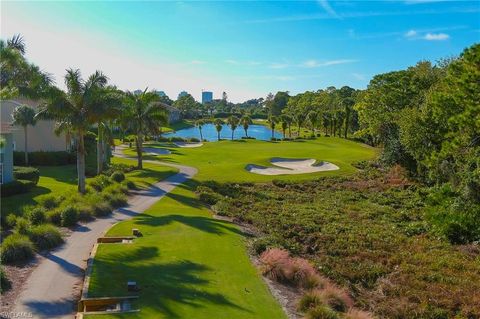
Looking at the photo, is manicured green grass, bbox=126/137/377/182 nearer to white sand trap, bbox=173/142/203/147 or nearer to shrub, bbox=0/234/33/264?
white sand trap, bbox=173/142/203/147

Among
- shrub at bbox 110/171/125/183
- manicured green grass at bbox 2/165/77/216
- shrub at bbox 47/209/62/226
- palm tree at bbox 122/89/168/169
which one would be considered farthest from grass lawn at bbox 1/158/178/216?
palm tree at bbox 122/89/168/169

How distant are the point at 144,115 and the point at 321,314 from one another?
3931 centimetres

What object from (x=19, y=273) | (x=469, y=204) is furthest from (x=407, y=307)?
(x=469, y=204)

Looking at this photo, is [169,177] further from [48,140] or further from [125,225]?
[125,225]

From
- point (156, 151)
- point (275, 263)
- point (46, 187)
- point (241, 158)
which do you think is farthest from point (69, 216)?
point (156, 151)

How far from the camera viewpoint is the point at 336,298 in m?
16.3

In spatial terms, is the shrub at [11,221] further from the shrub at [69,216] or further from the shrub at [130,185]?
the shrub at [130,185]

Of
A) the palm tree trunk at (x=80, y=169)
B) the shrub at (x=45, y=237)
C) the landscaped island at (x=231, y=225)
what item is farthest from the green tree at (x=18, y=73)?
the shrub at (x=45, y=237)

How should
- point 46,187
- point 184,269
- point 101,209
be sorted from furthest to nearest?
point 46,187 → point 101,209 → point 184,269

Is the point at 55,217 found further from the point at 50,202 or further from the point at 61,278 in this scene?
the point at 61,278

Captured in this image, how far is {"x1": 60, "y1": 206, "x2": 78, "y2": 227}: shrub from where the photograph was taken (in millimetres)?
→ 24630

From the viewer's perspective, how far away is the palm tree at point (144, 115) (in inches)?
1978

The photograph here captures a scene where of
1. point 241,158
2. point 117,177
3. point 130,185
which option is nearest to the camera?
point 130,185

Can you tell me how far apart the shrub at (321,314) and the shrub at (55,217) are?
604 inches
